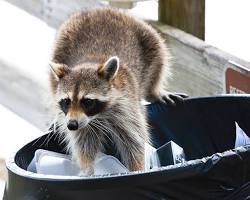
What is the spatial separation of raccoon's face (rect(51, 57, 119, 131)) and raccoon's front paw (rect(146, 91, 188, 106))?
0.25 metres

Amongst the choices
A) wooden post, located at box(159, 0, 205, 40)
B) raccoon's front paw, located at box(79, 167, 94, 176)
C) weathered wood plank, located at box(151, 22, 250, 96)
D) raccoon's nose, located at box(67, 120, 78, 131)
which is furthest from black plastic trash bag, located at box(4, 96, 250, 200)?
wooden post, located at box(159, 0, 205, 40)

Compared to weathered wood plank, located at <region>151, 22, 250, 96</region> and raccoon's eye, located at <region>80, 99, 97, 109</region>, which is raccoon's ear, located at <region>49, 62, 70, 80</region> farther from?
weathered wood plank, located at <region>151, 22, 250, 96</region>

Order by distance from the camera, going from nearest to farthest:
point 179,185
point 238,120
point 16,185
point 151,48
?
point 179,185, point 16,185, point 238,120, point 151,48

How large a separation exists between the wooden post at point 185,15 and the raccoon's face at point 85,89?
1.09m

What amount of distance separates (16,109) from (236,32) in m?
1.28

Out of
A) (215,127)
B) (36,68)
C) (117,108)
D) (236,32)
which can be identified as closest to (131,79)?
(117,108)

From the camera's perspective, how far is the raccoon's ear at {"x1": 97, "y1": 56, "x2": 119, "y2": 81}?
3.08 metres

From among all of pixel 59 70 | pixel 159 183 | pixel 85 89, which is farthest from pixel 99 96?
pixel 159 183

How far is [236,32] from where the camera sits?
4.71 m

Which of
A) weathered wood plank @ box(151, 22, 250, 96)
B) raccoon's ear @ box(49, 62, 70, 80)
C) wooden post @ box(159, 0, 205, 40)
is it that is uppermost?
raccoon's ear @ box(49, 62, 70, 80)

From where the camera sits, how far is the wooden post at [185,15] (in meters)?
4.14

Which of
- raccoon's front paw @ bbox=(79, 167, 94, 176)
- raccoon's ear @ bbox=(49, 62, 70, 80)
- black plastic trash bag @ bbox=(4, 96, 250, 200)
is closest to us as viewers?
black plastic trash bag @ bbox=(4, 96, 250, 200)

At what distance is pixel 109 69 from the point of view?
10.2ft

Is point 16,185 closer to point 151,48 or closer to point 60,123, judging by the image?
point 60,123
